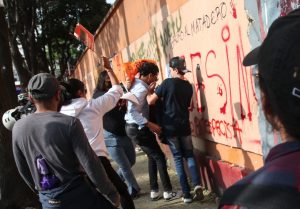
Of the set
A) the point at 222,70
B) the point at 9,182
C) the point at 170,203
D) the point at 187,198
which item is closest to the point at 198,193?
the point at 187,198

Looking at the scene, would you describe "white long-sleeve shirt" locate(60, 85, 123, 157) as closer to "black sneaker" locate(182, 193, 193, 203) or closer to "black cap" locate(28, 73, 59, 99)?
"black cap" locate(28, 73, 59, 99)

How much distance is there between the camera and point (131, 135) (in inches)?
215

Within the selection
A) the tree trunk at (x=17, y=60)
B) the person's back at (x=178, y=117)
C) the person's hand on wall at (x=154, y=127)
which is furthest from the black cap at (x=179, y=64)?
the tree trunk at (x=17, y=60)

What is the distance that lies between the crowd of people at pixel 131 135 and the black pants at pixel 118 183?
10 mm

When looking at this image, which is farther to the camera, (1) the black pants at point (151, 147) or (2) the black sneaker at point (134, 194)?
(2) the black sneaker at point (134, 194)

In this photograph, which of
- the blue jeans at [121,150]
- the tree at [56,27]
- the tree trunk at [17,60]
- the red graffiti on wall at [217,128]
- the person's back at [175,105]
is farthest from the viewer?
the tree at [56,27]

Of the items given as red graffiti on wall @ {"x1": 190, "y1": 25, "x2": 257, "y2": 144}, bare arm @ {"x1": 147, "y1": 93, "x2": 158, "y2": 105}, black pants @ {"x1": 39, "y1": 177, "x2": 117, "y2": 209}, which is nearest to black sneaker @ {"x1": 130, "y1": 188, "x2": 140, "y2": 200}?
red graffiti on wall @ {"x1": 190, "y1": 25, "x2": 257, "y2": 144}

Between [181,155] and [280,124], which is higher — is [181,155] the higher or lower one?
the lower one

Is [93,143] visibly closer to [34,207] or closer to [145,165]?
[34,207]

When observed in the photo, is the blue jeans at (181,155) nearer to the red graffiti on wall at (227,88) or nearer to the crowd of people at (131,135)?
the crowd of people at (131,135)

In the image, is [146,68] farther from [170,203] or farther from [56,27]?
[56,27]

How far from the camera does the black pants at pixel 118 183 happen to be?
13.8 ft

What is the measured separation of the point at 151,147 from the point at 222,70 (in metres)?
1.29

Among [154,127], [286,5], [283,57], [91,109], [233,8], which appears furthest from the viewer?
[154,127]
